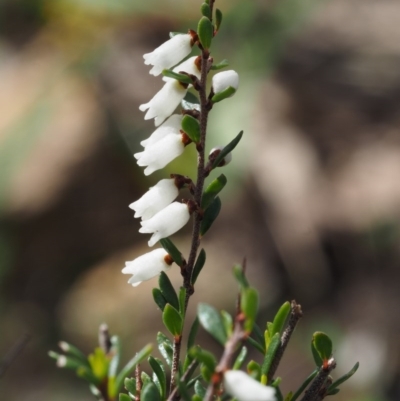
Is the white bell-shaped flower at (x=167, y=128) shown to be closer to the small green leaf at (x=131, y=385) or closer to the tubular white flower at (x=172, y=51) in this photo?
the tubular white flower at (x=172, y=51)

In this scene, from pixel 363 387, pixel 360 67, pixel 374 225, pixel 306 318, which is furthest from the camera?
pixel 360 67

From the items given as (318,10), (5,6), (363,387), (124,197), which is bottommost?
(363,387)

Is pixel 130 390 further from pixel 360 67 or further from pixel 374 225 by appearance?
pixel 360 67

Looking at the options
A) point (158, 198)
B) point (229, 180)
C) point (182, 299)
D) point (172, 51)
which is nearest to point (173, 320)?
point (182, 299)

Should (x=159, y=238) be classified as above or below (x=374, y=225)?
above

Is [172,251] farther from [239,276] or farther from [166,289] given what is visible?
→ [239,276]

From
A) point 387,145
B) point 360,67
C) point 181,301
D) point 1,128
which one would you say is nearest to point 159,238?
point 181,301

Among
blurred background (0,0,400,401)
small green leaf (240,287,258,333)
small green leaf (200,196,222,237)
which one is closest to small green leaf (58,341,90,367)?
small green leaf (240,287,258,333)
